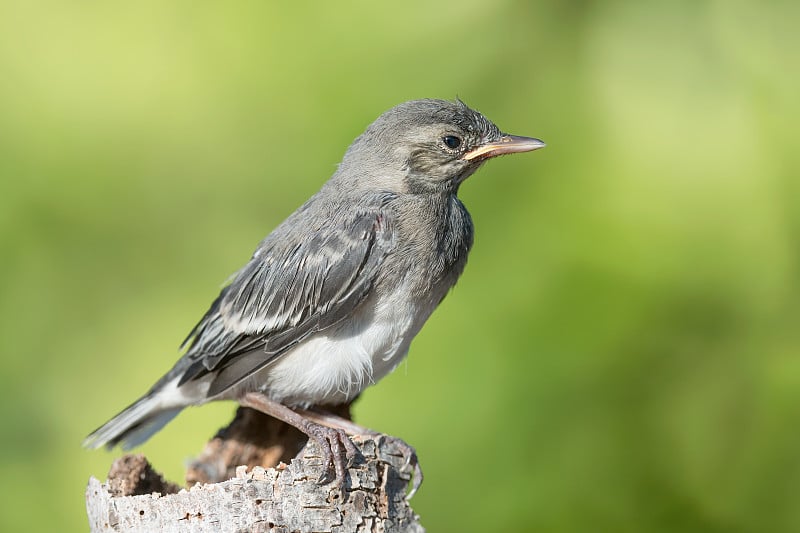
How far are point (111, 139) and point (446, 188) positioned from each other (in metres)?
2.00

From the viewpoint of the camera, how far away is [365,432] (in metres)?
4.59

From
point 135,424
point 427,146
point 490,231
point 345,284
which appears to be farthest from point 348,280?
point 135,424

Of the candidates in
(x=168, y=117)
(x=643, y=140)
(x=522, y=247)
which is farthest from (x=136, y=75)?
(x=643, y=140)

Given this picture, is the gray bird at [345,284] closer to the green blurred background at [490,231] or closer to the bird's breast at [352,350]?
the bird's breast at [352,350]

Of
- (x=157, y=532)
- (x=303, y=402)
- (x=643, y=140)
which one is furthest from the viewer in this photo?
(x=643, y=140)

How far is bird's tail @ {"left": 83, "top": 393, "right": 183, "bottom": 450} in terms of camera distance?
16.1 feet

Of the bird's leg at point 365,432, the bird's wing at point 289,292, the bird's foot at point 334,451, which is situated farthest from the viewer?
the bird's wing at point 289,292

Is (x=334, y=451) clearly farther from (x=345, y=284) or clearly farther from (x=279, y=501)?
(x=345, y=284)

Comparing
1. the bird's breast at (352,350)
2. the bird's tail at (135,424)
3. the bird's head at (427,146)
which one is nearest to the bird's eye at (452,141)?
the bird's head at (427,146)

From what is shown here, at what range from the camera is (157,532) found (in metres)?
3.57

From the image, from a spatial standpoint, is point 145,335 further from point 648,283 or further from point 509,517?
point 648,283

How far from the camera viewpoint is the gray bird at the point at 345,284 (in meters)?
4.49

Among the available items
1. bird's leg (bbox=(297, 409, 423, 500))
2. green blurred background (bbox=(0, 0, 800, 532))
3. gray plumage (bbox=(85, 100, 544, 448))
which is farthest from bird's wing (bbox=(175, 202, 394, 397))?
green blurred background (bbox=(0, 0, 800, 532))

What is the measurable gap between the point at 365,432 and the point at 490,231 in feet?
4.31
